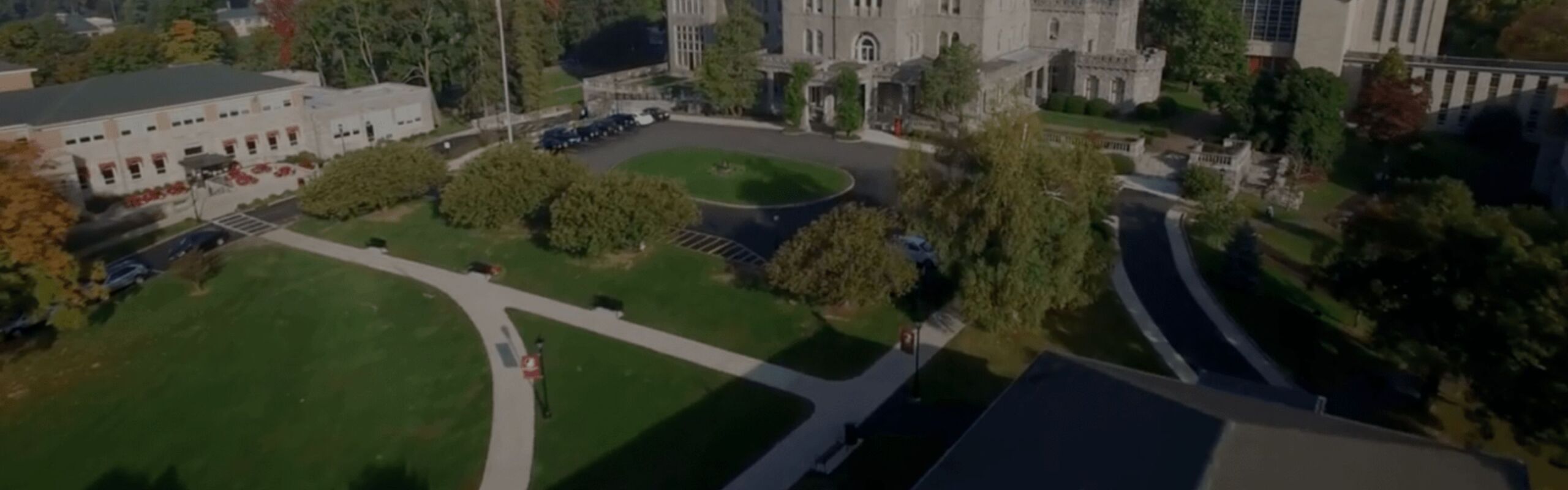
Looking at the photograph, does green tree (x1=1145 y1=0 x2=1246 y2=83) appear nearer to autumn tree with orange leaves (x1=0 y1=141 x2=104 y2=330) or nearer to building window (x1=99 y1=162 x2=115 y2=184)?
autumn tree with orange leaves (x1=0 y1=141 x2=104 y2=330)

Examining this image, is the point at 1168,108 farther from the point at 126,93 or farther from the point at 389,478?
the point at 126,93

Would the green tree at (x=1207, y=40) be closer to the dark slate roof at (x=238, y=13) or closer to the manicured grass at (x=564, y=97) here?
the manicured grass at (x=564, y=97)

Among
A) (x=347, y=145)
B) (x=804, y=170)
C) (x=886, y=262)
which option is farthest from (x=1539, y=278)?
(x=347, y=145)

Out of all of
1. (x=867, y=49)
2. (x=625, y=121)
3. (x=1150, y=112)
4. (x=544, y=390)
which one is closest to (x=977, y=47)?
(x=867, y=49)

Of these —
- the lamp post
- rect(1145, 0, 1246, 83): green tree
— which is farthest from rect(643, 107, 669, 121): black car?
the lamp post

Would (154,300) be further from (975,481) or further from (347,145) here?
(975,481)

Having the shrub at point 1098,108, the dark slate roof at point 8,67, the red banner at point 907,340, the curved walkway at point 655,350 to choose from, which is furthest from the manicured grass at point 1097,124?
the dark slate roof at point 8,67
